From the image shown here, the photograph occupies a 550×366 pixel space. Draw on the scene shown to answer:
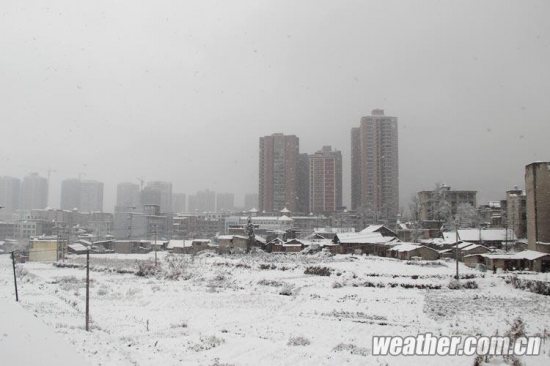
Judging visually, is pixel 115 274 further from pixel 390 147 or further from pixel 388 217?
pixel 390 147

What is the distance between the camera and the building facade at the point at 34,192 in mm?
157625

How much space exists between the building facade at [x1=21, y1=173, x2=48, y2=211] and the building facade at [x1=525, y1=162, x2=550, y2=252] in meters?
166

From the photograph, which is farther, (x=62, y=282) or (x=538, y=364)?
(x=62, y=282)

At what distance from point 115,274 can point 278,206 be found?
10308 cm

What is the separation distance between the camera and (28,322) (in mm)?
14297

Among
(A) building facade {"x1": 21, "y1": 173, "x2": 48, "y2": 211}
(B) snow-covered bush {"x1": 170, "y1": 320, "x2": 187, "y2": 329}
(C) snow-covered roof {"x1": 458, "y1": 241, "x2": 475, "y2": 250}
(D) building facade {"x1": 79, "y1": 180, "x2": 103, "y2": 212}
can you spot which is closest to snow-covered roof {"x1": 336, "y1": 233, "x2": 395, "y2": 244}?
(C) snow-covered roof {"x1": 458, "y1": 241, "x2": 475, "y2": 250}

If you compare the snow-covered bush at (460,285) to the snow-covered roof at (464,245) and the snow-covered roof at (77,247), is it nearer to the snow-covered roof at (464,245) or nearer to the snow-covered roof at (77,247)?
the snow-covered roof at (464,245)

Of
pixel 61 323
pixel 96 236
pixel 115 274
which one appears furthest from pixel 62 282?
pixel 96 236

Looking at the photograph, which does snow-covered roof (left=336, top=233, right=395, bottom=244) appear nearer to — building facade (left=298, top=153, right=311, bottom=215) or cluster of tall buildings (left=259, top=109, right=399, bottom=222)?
cluster of tall buildings (left=259, top=109, right=399, bottom=222)

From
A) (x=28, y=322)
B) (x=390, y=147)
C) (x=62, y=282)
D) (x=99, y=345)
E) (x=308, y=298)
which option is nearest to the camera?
(x=99, y=345)

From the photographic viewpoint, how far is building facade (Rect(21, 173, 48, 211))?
15762cm

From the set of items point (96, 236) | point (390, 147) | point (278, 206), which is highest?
point (390, 147)

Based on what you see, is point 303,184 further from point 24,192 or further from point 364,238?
point 24,192

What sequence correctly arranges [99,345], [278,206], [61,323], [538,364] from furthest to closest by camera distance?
[278,206] < [61,323] < [99,345] < [538,364]
